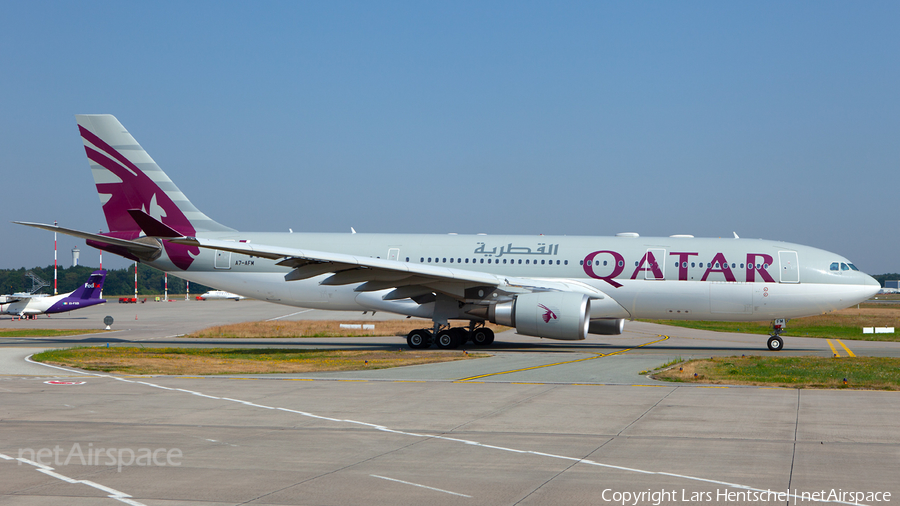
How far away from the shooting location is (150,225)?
2011 centimetres

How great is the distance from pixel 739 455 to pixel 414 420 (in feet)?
14.5

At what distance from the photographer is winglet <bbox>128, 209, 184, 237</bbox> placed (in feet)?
64.0

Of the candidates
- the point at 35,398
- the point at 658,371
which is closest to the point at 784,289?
the point at 658,371

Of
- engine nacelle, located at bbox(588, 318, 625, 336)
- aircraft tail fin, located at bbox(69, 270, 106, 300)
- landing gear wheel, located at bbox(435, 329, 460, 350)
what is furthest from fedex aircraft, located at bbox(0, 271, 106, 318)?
engine nacelle, located at bbox(588, 318, 625, 336)

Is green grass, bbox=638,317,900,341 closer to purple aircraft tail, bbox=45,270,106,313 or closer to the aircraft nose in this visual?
the aircraft nose

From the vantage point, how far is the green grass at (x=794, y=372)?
1522 centimetres

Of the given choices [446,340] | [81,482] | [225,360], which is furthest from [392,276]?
[81,482]

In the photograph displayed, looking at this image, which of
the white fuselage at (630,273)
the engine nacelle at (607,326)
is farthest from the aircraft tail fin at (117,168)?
the engine nacelle at (607,326)

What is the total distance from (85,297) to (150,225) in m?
35.3

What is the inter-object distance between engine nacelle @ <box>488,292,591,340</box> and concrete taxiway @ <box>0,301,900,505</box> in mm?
5905

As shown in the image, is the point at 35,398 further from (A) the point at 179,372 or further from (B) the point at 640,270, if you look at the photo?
(B) the point at 640,270

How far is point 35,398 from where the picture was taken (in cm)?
1264

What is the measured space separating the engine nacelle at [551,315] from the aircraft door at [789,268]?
706cm

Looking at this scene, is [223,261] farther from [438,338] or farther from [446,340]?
[446,340]
